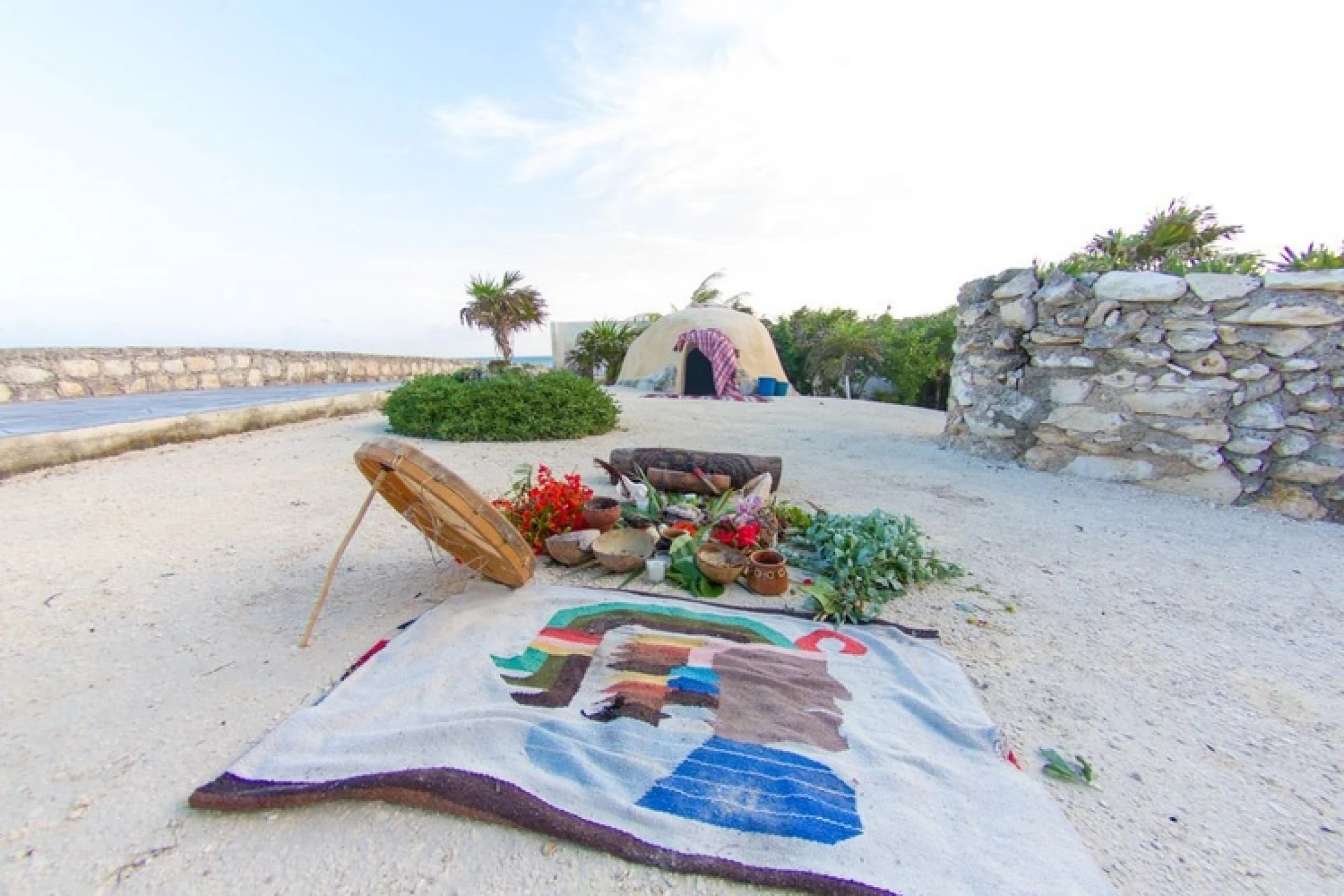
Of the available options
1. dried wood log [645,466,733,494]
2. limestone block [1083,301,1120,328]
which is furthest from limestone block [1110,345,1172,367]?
dried wood log [645,466,733,494]

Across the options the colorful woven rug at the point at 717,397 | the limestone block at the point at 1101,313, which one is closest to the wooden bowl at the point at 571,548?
the limestone block at the point at 1101,313

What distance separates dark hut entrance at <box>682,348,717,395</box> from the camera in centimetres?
1509

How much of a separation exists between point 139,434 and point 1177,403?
35.5 feet

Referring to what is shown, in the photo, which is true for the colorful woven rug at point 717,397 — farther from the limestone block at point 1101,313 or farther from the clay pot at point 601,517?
the clay pot at point 601,517

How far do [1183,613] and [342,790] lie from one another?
3.93 meters

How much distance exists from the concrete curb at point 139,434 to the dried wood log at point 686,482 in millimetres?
5952

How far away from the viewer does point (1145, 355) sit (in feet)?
16.9

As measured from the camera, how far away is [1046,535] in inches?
159

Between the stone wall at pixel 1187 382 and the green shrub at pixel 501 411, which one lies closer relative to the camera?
the stone wall at pixel 1187 382

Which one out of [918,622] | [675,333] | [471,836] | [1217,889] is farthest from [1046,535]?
[675,333]

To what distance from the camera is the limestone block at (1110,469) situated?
5.24 m

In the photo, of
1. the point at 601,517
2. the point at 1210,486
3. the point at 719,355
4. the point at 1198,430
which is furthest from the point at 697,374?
the point at 601,517

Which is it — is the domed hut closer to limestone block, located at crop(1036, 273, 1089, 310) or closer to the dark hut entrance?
the dark hut entrance

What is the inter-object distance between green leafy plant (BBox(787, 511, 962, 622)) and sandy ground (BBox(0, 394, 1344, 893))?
0.62ft
